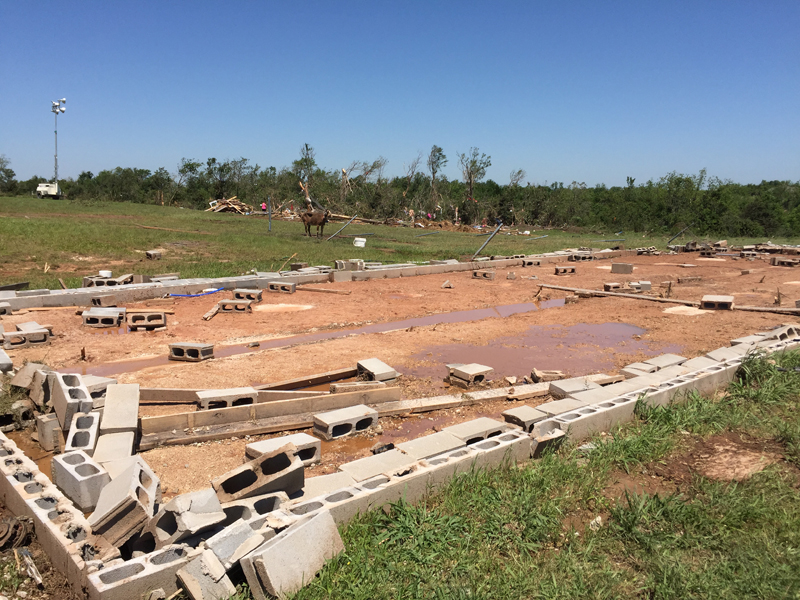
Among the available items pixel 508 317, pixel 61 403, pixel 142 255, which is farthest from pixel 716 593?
pixel 142 255

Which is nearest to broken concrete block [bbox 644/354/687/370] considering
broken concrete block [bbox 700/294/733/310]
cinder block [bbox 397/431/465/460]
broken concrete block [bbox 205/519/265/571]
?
cinder block [bbox 397/431/465/460]

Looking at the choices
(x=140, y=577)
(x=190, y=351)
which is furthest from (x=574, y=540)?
(x=190, y=351)

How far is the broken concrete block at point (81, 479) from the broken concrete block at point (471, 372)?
431cm

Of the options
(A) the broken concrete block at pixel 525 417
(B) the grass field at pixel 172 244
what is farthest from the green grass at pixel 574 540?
(B) the grass field at pixel 172 244

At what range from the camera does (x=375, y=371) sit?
6.89m

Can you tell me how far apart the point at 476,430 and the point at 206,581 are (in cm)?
275

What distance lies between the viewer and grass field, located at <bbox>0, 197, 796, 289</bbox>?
1503 cm

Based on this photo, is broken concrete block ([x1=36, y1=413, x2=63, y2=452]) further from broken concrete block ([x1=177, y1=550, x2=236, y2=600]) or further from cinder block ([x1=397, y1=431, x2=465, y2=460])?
cinder block ([x1=397, y1=431, x2=465, y2=460])

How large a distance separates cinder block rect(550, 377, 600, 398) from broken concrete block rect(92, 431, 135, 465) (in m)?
4.64

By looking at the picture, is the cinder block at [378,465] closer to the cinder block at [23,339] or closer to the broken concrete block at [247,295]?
the cinder block at [23,339]

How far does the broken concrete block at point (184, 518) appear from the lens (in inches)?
125

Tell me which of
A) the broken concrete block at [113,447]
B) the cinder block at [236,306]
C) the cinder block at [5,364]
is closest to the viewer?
the broken concrete block at [113,447]

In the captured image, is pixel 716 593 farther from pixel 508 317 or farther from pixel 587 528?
pixel 508 317

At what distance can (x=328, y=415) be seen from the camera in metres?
5.68
